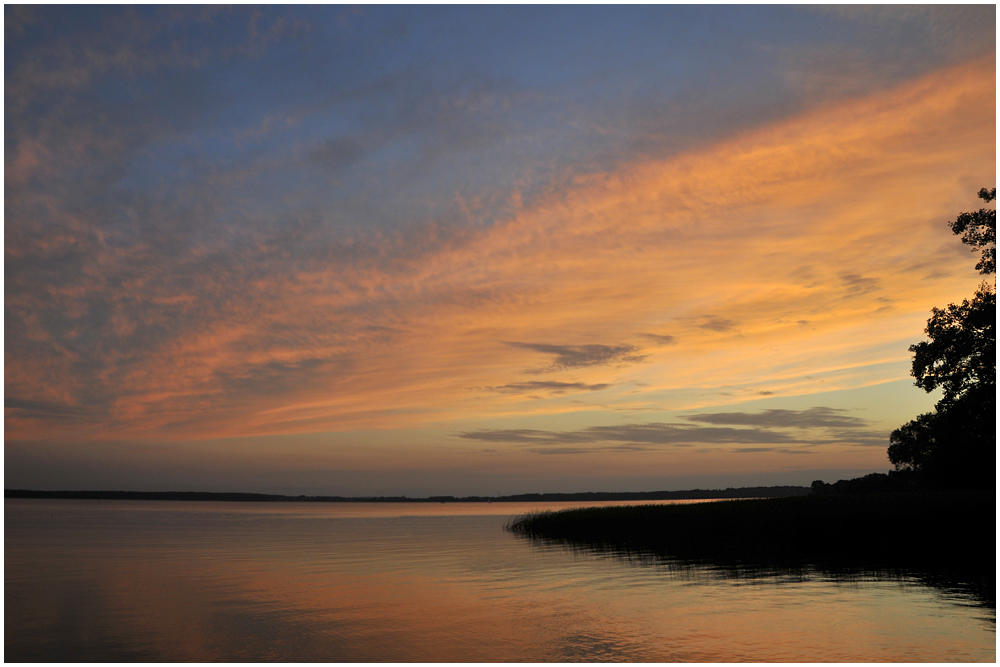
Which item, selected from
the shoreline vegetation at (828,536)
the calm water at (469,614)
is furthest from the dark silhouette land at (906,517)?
the calm water at (469,614)

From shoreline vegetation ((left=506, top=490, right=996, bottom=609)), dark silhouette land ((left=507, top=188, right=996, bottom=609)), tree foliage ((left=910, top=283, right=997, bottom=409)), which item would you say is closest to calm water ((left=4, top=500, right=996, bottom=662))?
shoreline vegetation ((left=506, top=490, right=996, bottom=609))

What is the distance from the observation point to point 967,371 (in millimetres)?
43594

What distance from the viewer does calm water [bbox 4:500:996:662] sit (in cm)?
1803

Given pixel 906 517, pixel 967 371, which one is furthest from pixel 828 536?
pixel 967 371

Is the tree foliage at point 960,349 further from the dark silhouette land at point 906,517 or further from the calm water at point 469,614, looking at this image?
the calm water at point 469,614

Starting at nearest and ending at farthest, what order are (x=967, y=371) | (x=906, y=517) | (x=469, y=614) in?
(x=469, y=614) < (x=906, y=517) < (x=967, y=371)

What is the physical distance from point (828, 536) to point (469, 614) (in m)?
25.3

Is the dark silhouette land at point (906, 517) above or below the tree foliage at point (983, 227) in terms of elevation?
below

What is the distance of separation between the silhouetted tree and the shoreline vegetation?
5.70 metres

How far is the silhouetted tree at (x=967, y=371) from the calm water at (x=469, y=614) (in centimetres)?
2247

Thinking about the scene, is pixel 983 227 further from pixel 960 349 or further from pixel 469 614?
pixel 469 614

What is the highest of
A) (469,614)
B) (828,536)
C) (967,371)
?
(967,371)

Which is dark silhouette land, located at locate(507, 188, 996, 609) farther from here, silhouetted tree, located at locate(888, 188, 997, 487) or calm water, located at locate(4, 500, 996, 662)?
calm water, located at locate(4, 500, 996, 662)

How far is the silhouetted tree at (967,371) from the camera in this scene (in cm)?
4150
